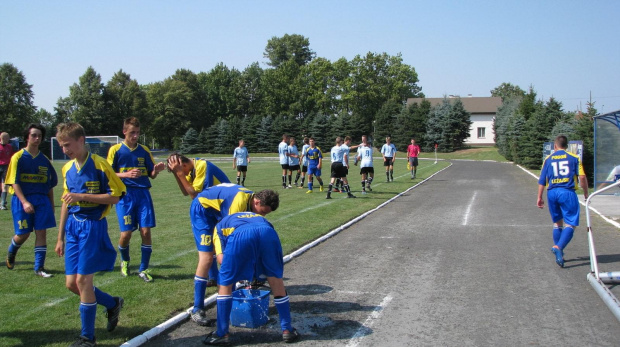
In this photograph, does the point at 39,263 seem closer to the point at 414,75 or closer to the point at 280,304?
the point at 280,304

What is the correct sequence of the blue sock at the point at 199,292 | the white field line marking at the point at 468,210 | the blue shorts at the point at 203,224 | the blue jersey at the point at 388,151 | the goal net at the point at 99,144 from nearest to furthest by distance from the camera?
the blue sock at the point at 199,292, the blue shorts at the point at 203,224, the white field line marking at the point at 468,210, the blue jersey at the point at 388,151, the goal net at the point at 99,144

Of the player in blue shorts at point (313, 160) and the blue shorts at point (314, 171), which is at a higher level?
the player in blue shorts at point (313, 160)

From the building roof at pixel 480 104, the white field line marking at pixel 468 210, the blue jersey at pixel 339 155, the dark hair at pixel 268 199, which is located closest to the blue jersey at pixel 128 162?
the dark hair at pixel 268 199

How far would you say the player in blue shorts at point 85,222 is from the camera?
451cm

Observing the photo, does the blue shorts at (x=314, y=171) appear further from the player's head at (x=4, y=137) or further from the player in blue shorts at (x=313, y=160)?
the player's head at (x=4, y=137)

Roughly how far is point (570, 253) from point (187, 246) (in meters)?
6.80

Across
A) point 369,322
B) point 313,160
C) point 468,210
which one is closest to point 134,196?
point 369,322

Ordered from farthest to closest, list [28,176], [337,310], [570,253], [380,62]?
[380,62] < [570,253] < [28,176] < [337,310]

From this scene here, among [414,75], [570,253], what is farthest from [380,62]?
[570,253]

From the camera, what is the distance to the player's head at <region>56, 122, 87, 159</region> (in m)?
4.55

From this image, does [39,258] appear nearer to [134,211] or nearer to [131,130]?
[134,211]

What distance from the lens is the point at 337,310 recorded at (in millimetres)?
5750

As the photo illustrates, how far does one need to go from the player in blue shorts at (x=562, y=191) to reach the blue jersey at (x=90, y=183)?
6.60m

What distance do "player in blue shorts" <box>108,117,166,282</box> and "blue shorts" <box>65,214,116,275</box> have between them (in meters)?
2.02
